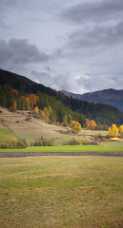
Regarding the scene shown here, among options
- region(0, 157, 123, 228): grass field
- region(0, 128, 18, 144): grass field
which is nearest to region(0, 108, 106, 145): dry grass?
region(0, 128, 18, 144): grass field

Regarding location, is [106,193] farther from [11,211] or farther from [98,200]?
[11,211]

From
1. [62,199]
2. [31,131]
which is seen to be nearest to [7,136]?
[31,131]

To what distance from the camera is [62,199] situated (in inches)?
850

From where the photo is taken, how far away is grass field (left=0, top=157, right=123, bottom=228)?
17.2 metres

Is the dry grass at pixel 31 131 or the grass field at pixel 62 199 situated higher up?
the dry grass at pixel 31 131

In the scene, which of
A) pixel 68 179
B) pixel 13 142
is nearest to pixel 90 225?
pixel 68 179

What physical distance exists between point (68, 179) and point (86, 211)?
33.9 ft

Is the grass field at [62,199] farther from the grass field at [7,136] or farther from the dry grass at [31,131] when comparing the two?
the dry grass at [31,131]

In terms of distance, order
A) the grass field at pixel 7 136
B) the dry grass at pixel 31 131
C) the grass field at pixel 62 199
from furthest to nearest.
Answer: the dry grass at pixel 31 131
the grass field at pixel 7 136
the grass field at pixel 62 199

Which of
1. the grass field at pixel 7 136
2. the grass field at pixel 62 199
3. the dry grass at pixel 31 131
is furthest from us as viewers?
the dry grass at pixel 31 131

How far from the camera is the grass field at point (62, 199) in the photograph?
675 inches

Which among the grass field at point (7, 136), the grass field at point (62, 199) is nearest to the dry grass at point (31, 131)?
the grass field at point (7, 136)

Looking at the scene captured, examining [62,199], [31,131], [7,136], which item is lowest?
[62,199]

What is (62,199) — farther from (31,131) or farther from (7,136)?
(31,131)
